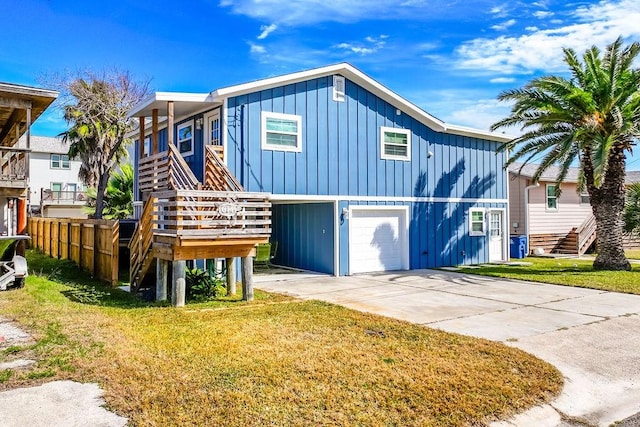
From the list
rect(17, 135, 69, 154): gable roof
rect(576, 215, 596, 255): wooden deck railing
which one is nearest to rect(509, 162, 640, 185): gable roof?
rect(576, 215, 596, 255): wooden deck railing

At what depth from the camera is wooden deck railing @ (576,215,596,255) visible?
21.0 metres

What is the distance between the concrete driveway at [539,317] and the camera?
4.47 m

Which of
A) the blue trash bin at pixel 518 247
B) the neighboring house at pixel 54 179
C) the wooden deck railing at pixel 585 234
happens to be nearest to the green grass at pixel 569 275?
the blue trash bin at pixel 518 247

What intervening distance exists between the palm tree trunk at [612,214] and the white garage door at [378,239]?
548cm

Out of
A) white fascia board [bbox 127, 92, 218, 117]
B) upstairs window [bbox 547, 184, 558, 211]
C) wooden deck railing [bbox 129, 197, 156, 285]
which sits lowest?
wooden deck railing [bbox 129, 197, 156, 285]

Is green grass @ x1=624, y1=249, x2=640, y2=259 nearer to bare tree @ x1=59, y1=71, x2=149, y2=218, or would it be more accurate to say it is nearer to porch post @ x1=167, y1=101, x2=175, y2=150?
porch post @ x1=167, y1=101, x2=175, y2=150

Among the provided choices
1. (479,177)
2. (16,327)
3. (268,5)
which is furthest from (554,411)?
(479,177)

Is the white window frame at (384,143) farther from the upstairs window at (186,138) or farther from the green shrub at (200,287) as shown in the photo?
the green shrub at (200,287)

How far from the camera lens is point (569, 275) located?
12945mm

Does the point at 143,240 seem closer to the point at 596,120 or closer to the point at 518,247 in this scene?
the point at 596,120

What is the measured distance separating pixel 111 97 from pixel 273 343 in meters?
20.0

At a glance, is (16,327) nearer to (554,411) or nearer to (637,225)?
(554,411)

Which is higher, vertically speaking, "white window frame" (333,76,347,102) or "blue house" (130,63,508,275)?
"white window frame" (333,76,347,102)

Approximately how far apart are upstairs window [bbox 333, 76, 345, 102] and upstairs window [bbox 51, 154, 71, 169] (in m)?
31.1
